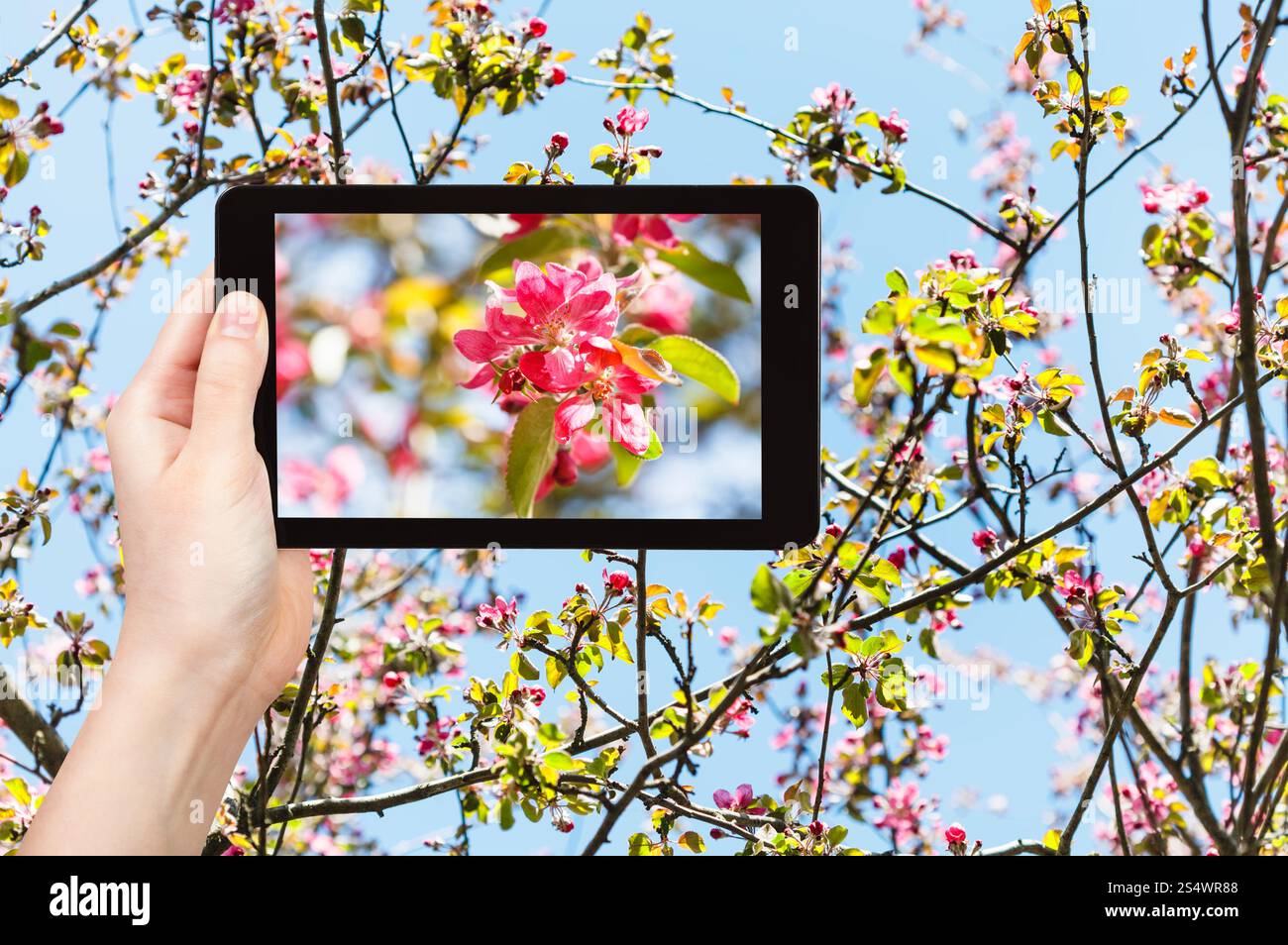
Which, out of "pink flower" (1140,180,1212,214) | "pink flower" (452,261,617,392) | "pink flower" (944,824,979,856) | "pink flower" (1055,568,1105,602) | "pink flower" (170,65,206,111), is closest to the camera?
"pink flower" (452,261,617,392)

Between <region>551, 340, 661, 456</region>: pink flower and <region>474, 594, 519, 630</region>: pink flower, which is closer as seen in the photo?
<region>551, 340, 661, 456</region>: pink flower

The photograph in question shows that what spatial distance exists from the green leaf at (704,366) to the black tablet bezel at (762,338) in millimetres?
50

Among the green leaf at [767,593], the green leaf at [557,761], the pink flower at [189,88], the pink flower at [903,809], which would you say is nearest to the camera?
the green leaf at [767,593]

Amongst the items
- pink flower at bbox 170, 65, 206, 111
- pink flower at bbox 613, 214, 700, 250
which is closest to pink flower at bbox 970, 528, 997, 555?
Result: pink flower at bbox 613, 214, 700, 250

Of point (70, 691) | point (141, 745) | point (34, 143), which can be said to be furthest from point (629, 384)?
point (34, 143)

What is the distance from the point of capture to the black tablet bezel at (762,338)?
1.23 m

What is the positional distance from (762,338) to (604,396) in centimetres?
24

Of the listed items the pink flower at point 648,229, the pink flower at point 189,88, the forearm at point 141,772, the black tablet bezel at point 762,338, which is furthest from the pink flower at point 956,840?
the pink flower at point 189,88

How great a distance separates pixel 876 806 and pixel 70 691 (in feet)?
6.49

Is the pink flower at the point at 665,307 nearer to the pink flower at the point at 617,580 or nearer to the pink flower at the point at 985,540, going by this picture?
the pink flower at the point at 617,580

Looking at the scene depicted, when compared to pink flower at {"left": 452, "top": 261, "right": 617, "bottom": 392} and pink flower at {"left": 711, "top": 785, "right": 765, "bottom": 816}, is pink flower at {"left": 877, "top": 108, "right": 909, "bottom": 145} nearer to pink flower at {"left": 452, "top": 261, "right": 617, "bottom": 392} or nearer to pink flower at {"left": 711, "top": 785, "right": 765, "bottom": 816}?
pink flower at {"left": 452, "top": 261, "right": 617, "bottom": 392}

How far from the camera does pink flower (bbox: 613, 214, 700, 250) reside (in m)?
1.26

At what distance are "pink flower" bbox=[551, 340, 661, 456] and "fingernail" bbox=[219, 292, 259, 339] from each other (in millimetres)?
400

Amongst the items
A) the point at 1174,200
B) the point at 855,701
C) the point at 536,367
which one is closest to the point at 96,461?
the point at 536,367
